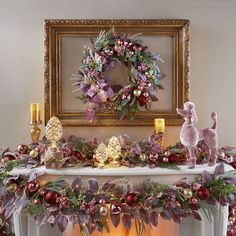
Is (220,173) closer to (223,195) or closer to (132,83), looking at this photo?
(223,195)

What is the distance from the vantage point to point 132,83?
6.95 ft

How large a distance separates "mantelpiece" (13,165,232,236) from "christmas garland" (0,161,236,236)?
46 mm

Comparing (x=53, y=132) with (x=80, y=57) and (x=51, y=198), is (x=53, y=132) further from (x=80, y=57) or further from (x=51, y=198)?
(x=80, y=57)

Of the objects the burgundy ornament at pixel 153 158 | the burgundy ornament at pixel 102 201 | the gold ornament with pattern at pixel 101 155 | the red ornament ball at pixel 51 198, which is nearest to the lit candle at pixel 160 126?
the burgundy ornament at pixel 153 158

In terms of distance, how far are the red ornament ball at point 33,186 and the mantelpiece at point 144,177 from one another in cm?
7

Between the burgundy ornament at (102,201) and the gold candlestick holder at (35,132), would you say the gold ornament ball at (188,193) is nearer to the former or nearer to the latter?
the burgundy ornament at (102,201)

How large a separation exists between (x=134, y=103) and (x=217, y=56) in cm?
73

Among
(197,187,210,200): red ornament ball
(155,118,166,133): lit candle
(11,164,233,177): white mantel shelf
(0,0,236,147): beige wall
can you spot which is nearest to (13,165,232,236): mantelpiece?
(11,164,233,177): white mantel shelf

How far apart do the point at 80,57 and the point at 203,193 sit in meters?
1.23

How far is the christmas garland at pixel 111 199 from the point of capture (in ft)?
5.49

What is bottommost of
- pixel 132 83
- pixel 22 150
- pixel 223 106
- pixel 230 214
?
pixel 230 214

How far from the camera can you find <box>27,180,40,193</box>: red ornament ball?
1.70 meters

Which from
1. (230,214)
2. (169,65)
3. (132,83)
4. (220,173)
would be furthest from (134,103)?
(230,214)

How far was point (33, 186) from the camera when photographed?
170 cm
